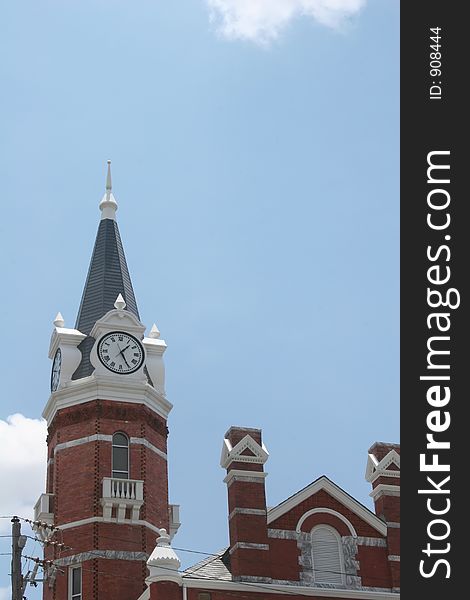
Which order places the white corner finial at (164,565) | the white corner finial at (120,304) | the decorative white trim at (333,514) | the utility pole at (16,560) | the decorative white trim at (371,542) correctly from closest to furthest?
the utility pole at (16,560)
the white corner finial at (164,565)
the decorative white trim at (333,514)
the decorative white trim at (371,542)
the white corner finial at (120,304)

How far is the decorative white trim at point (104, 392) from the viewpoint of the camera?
165ft

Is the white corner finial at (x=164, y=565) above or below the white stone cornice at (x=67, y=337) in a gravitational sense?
below

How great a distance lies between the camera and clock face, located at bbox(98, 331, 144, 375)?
51.1 metres

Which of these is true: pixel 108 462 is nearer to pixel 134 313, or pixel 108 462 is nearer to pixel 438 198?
pixel 134 313

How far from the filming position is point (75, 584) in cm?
4688

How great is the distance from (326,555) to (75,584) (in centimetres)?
1068

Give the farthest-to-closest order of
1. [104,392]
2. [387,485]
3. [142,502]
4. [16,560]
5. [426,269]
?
1. [104,392]
2. [142,502]
3. [387,485]
4. [16,560]
5. [426,269]

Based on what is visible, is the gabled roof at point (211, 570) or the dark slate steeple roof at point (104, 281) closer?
the gabled roof at point (211, 570)

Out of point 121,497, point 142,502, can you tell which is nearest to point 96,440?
point 121,497

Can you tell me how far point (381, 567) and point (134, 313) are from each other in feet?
56.7

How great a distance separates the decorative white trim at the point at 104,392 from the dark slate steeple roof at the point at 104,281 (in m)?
0.88

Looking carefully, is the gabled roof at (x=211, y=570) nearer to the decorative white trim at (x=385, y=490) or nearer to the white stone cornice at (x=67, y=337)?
the decorative white trim at (x=385, y=490)

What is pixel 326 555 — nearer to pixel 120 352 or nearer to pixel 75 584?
pixel 75 584

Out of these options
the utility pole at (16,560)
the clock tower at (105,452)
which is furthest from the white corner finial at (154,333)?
the utility pole at (16,560)
